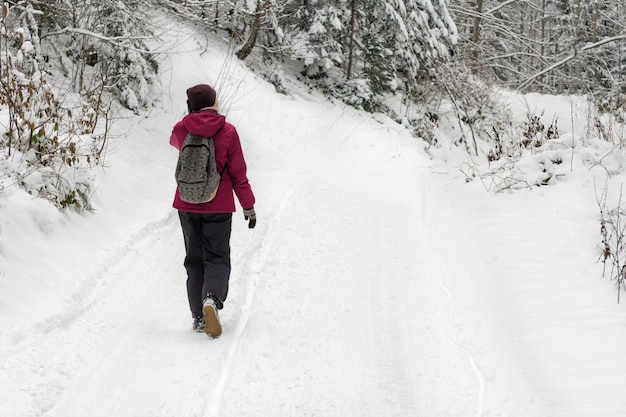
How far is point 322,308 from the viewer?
514 cm

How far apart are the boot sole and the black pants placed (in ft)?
0.45

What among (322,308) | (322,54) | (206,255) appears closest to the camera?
(206,255)

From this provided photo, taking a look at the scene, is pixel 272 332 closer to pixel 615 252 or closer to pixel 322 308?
pixel 322 308

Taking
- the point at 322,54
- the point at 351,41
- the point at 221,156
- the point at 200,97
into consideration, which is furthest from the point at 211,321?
the point at 351,41

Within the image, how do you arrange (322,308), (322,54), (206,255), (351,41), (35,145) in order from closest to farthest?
1. (206,255)
2. (322,308)
3. (35,145)
4. (322,54)
5. (351,41)

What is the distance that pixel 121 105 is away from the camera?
32.5 ft

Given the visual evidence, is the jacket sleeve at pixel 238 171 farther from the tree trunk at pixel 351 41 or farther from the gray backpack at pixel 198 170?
the tree trunk at pixel 351 41

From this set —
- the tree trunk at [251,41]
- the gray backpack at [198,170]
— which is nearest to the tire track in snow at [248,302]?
the gray backpack at [198,170]

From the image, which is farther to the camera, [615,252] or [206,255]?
[615,252]

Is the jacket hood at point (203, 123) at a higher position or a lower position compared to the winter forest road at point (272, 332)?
higher

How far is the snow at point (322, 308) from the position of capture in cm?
371

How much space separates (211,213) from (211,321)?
0.79 meters

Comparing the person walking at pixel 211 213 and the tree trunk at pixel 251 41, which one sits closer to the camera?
the person walking at pixel 211 213

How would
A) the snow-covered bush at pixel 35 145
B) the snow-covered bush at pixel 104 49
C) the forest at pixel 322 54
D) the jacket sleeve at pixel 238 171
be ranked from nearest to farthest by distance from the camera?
the jacket sleeve at pixel 238 171 → the snow-covered bush at pixel 35 145 → the snow-covered bush at pixel 104 49 → the forest at pixel 322 54
